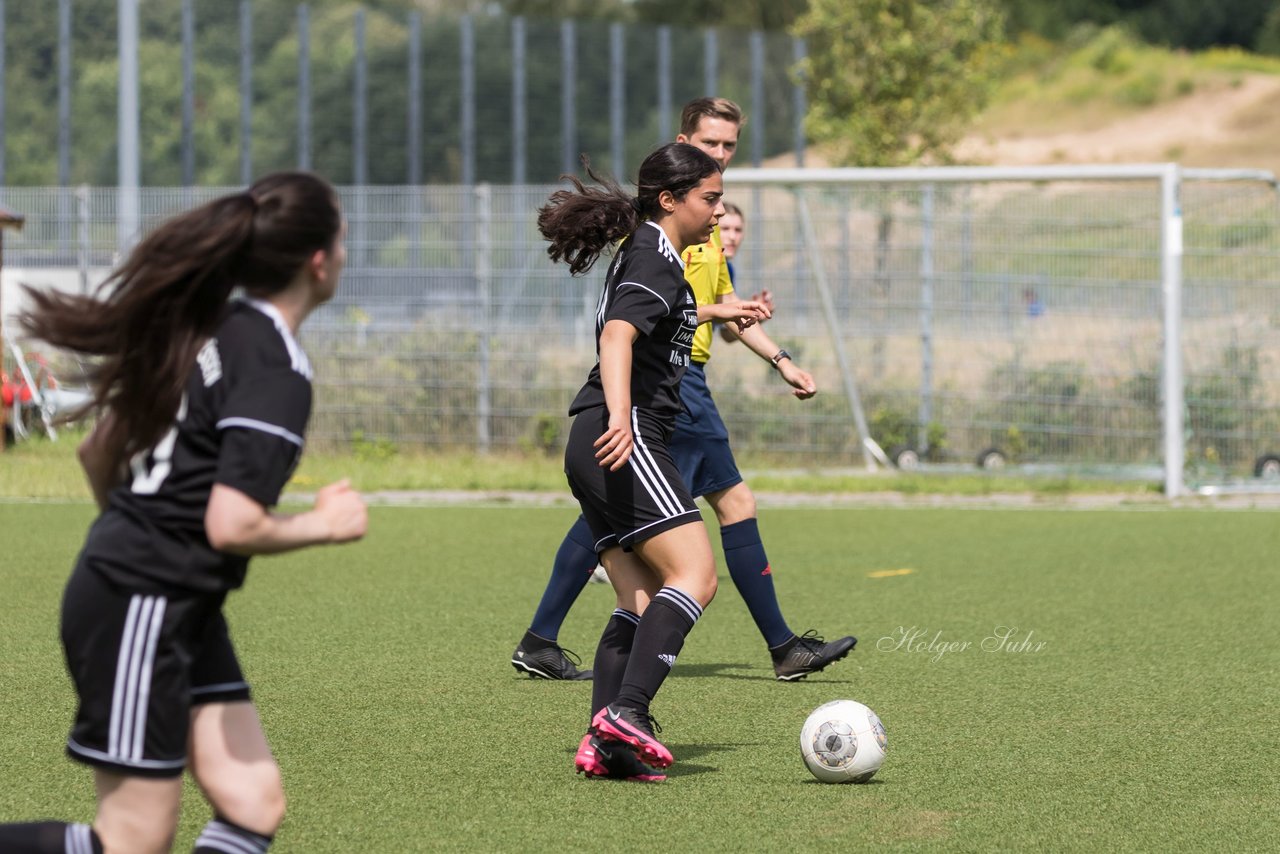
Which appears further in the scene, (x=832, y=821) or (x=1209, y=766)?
(x=1209, y=766)

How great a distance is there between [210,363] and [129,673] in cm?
56

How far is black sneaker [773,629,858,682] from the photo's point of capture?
20.8 feet

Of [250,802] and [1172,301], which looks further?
[1172,301]

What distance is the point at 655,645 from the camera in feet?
16.0

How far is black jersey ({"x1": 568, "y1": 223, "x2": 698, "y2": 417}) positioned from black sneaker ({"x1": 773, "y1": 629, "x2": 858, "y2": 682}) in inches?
63.8

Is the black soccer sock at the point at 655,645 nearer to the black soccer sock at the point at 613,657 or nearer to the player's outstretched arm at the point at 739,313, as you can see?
the black soccer sock at the point at 613,657

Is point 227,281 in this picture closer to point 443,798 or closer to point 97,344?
point 97,344

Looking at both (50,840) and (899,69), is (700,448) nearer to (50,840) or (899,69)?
(50,840)

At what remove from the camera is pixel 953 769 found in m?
5.02

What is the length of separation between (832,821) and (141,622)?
6.94 ft

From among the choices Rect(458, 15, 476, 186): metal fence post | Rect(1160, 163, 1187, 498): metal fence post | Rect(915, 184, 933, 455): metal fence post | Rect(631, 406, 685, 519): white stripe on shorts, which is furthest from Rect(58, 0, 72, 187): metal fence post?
Rect(631, 406, 685, 519): white stripe on shorts

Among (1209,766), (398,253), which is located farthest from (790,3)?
(1209,766)

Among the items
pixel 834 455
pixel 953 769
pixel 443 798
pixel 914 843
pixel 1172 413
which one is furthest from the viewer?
pixel 834 455

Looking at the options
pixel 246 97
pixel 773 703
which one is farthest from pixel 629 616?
pixel 246 97
